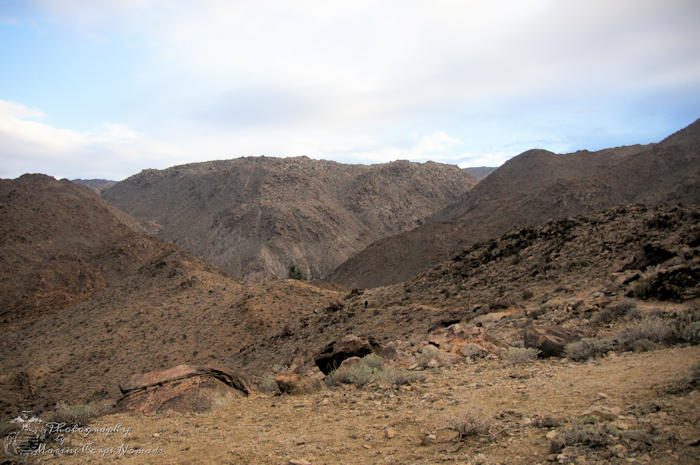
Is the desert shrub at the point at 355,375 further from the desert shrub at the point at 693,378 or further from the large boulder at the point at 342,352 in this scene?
the desert shrub at the point at 693,378

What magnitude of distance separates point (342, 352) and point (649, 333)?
519 centimetres

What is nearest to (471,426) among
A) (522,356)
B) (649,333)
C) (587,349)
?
(522,356)

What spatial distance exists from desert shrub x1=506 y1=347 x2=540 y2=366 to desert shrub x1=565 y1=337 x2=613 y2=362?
475mm

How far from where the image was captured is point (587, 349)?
616cm

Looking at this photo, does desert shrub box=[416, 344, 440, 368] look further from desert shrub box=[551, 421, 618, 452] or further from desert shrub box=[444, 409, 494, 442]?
desert shrub box=[551, 421, 618, 452]

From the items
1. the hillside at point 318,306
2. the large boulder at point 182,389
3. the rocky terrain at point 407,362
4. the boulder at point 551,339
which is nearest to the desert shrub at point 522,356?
the rocky terrain at point 407,362

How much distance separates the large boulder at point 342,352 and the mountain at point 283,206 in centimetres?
3290

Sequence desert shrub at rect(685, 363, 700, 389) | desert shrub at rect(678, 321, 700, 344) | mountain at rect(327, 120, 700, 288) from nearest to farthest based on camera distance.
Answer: desert shrub at rect(685, 363, 700, 389) < desert shrub at rect(678, 321, 700, 344) < mountain at rect(327, 120, 700, 288)

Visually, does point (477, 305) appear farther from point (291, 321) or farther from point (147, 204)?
point (147, 204)

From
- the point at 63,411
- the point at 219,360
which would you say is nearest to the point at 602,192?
the point at 219,360

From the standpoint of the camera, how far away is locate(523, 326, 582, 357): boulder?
6516 millimetres

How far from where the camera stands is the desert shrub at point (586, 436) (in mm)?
3258

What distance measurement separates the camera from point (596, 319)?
767cm

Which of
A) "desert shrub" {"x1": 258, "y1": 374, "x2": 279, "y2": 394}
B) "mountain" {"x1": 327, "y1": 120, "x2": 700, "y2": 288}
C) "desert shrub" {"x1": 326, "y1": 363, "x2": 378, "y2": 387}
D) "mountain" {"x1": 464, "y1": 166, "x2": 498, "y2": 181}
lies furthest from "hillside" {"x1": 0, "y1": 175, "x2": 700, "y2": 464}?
"mountain" {"x1": 464, "y1": 166, "x2": 498, "y2": 181}
